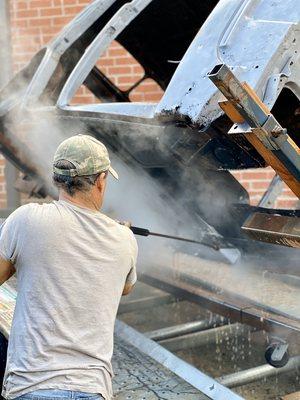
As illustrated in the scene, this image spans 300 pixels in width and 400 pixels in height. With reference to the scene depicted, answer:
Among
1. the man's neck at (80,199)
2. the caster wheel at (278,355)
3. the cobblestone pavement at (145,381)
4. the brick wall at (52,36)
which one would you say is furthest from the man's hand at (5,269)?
the brick wall at (52,36)

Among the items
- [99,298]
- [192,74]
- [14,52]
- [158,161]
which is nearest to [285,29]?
Answer: [192,74]

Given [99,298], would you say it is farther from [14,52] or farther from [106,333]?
[14,52]

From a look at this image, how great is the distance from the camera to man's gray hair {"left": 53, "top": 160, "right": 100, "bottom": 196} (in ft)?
6.13

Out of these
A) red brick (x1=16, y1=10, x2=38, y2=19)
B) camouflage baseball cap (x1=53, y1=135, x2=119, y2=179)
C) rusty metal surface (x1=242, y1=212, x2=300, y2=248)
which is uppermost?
camouflage baseball cap (x1=53, y1=135, x2=119, y2=179)

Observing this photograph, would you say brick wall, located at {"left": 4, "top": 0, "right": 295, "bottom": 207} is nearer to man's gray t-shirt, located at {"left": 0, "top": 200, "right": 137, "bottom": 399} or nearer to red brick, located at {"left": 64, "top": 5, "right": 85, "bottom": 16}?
red brick, located at {"left": 64, "top": 5, "right": 85, "bottom": 16}

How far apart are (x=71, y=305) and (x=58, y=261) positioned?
0.44 ft

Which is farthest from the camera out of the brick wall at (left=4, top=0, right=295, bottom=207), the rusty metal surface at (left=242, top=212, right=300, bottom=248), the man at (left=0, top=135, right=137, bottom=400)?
the brick wall at (left=4, top=0, right=295, bottom=207)

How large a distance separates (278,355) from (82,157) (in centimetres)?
177

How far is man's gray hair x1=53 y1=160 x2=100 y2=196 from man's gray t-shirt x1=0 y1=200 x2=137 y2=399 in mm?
51

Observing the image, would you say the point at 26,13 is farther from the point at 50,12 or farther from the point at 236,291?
the point at 236,291

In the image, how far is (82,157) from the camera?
6.11 ft

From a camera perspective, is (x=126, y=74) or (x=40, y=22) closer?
(x=126, y=74)

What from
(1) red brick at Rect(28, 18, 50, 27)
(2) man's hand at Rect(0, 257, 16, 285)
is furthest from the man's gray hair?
(1) red brick at Rect(28, 18, 50, 27)

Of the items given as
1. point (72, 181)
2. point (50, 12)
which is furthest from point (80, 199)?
point (50, 12)
